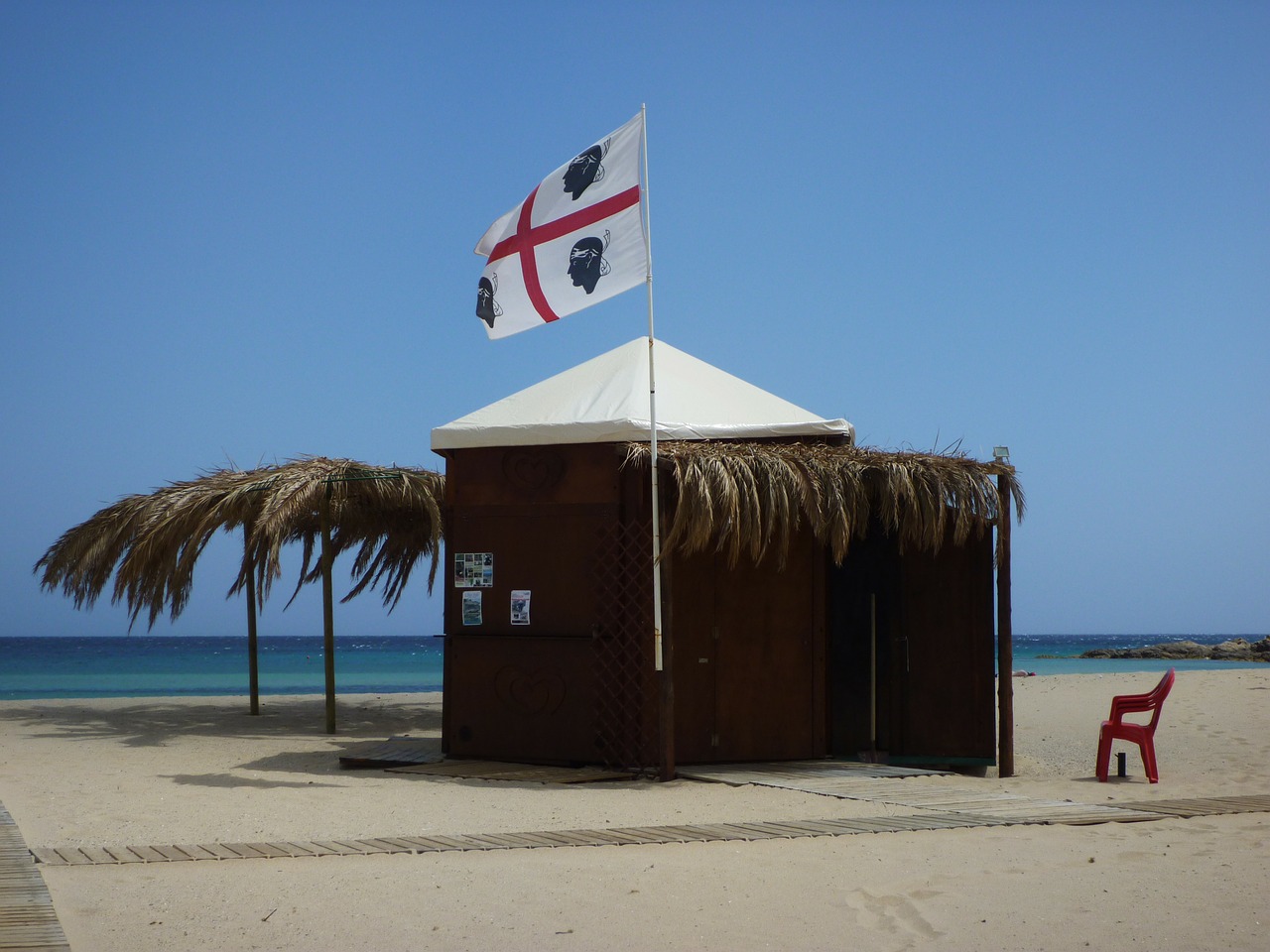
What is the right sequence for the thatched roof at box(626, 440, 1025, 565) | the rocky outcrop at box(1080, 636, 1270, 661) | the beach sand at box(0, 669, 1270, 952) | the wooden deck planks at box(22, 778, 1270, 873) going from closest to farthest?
the beach sand at box(0, 669, 1270, 952)
the wooden deck planks at box(22, 778, 1270, 873)
the thatched roof at box(626, 440, 1025, 565)
the rocky outcrop at box(1080, 636, 1270, 661)

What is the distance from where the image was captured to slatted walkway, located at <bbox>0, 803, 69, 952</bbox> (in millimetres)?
3514

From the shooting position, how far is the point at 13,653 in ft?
163

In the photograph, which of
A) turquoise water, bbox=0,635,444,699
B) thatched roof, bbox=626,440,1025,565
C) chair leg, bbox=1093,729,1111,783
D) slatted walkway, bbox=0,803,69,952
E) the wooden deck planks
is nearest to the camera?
slatted walkway, bbox=0,803,69,952

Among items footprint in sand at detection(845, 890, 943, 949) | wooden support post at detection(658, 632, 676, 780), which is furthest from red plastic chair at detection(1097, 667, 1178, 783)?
footprint in sand at detection(845, 890, 943, 949)

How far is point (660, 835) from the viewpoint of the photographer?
5.29m

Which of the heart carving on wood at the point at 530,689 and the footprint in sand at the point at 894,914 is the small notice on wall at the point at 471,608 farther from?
the footprint in sand at the point at 894,914

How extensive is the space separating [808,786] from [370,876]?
3.03 meters

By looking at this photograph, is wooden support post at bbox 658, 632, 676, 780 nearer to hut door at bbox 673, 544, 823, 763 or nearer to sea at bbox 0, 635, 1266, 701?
hut door at bbox 673, 544, 823, 763

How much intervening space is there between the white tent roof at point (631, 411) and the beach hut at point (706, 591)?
2 cm

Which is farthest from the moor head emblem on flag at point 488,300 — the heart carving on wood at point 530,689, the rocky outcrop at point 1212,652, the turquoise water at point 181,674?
the rocky outcrop at point 1212,652

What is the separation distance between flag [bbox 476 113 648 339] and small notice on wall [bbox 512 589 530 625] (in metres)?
1.74

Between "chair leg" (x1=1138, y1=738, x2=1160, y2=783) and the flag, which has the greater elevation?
the flag

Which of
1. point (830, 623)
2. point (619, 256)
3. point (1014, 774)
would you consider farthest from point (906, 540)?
point (619, 256)

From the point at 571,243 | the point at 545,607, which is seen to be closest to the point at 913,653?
the point at 545,607
